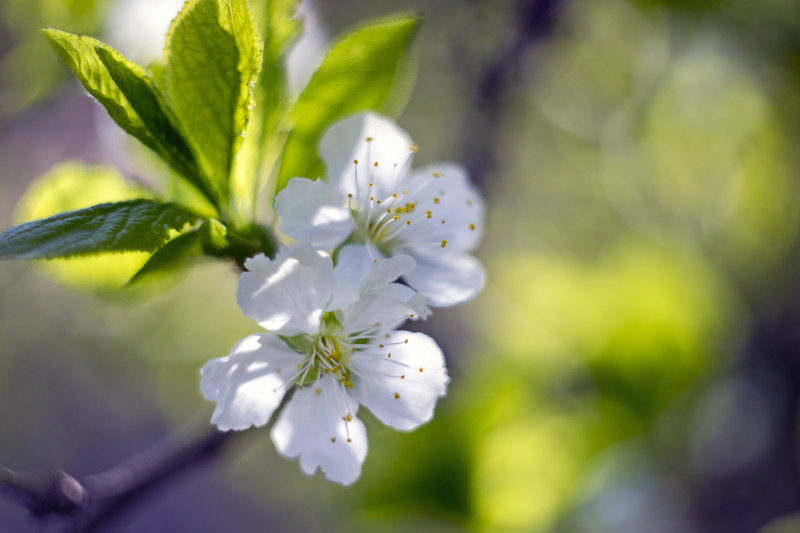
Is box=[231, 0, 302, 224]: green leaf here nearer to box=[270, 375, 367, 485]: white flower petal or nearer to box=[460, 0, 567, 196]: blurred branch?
box=[270, 375, 367, 485]: white flower petal

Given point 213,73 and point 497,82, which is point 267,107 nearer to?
point 213,73

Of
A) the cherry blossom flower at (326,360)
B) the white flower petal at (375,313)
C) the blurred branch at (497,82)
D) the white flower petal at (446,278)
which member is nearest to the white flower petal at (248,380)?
the cherry blossom flower at (326,360)

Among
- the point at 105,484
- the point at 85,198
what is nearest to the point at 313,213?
the point at 85,198

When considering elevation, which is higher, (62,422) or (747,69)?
(747,69)

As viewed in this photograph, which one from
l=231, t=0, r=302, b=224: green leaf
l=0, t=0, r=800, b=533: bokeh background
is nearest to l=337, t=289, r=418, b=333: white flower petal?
l=231, t=0, r=302, b=224: green leaf

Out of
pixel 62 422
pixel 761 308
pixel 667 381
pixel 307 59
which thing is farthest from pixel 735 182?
pixel 62 422

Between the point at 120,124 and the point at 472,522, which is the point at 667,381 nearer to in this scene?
the point at 472,522
